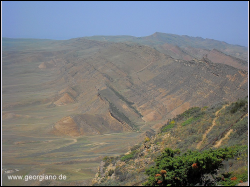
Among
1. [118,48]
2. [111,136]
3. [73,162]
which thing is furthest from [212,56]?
[73,162]

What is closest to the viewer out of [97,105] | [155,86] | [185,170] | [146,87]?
[185,170]

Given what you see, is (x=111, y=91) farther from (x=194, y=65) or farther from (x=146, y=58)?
(x=146, y=58)

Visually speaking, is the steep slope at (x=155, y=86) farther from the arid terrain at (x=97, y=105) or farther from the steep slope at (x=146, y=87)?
the arid terrain at (x=97, y=105)

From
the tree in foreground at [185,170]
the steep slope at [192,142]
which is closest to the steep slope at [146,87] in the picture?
the steep slope at [192,142]

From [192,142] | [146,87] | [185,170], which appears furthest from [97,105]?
[185,170]

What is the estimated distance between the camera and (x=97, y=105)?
40.5 meters

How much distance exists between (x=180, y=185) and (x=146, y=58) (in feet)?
173

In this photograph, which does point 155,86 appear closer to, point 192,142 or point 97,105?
point 97,105

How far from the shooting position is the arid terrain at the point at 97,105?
76.3ft

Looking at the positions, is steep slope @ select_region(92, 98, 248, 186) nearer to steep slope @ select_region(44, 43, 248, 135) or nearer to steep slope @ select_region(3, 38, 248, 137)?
steep slope @ select_region(3, 38, 248, 137)

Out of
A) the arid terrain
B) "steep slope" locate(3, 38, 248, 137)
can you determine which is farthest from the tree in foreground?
"steep slope" locate(3, 38, 248, 137)

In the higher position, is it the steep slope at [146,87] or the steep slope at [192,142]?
the steep slope at [146,87]

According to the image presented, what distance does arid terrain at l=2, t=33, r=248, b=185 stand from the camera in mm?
23250

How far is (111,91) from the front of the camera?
4559 centimetres
